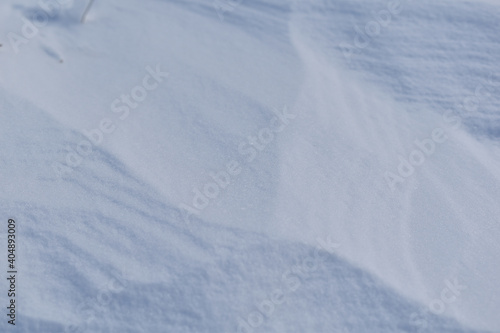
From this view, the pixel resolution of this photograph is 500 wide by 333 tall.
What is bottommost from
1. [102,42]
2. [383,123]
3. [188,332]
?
[188,332]

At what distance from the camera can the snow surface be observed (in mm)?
927

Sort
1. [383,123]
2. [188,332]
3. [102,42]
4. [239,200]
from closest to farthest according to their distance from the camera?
[188,332]
[239,200]
[383,123]
[102,42]

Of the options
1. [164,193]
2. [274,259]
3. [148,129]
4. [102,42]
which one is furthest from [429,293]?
[102,42]

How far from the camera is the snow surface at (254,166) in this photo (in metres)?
0.93

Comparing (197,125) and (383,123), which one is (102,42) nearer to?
(197,125)

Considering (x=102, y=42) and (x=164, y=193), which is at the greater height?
(x=102, y=42)

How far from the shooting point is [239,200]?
103cm

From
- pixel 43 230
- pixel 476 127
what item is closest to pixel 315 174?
pixel 476 127

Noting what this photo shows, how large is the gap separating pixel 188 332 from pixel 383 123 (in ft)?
1.91

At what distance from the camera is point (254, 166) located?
107cm

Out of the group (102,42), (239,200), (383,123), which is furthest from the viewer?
(102,42)

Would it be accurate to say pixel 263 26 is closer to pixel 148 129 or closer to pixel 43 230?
pixel 148 129

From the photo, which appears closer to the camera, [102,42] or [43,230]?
[43,230]

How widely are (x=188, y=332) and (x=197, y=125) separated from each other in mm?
420
